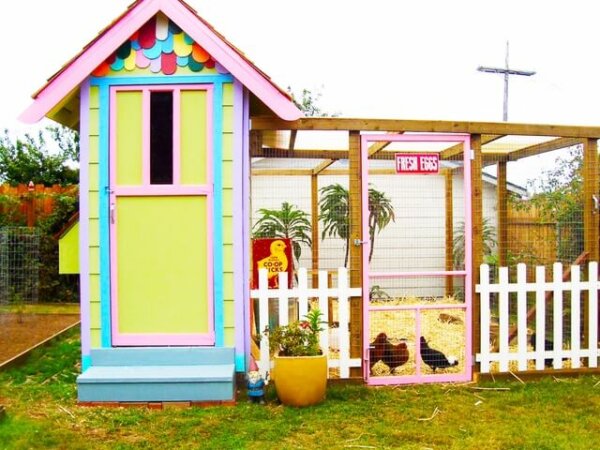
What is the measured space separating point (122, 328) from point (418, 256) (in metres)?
2.84

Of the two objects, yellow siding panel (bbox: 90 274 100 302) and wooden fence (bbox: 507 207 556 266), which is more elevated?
wooden fence (bbox: 507 207 556 266)

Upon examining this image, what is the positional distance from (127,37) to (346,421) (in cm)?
351

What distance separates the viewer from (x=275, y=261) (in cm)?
665

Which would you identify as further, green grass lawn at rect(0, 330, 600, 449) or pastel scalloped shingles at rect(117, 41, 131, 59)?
pastel scalloped shingles at rect(117, 41, 131, 59)

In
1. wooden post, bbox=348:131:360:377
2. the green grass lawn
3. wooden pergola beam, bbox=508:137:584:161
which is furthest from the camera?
wooden pergola beam, bbox=508:137:584:161

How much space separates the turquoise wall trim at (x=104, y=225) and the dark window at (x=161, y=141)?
377 mm

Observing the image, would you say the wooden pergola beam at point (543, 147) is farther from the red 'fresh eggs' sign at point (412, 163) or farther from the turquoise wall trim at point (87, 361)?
the turquoise wall trim at point (87, 361)

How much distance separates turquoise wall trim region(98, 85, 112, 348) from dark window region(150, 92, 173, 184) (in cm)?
38

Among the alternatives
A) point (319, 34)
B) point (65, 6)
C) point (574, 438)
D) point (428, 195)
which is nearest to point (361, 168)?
point (428, 195)

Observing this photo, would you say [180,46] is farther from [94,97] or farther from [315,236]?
[315,236]

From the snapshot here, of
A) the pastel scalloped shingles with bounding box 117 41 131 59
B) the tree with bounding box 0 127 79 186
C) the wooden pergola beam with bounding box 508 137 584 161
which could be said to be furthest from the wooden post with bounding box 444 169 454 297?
the tree with bounding box 0 127 79 186

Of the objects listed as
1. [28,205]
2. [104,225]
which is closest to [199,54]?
[104,225]

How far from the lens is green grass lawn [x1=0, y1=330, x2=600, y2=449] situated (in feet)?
14.0

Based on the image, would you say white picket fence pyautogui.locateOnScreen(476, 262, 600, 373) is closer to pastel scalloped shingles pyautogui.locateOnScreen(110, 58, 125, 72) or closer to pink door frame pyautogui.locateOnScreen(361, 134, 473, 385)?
pink door frame pyautogui.locateOnScreen(361, 134, 473, 385)
